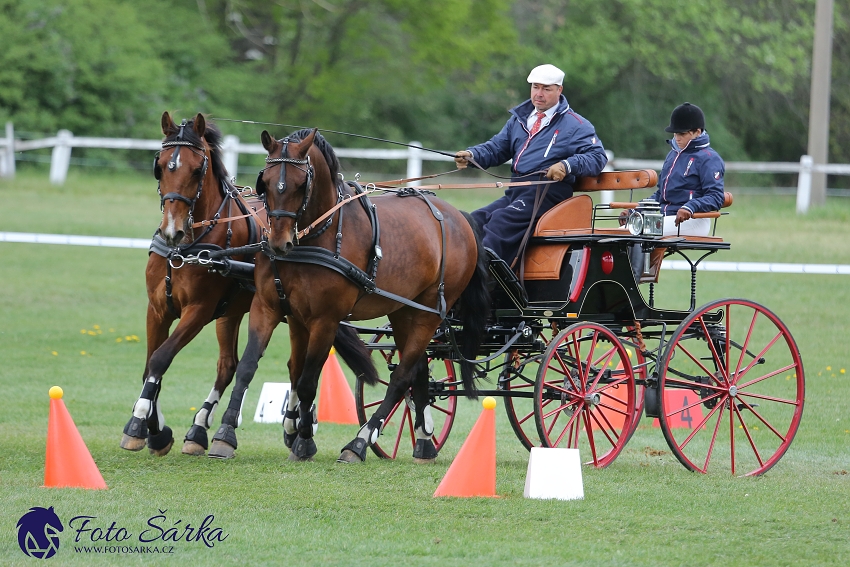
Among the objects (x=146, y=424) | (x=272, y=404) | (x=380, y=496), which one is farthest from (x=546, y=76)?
(x=272, y=404)

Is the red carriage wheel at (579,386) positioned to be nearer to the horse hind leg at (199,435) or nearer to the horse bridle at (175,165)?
the horse hind leg at (199,435)

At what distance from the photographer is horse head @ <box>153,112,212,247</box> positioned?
21.6 feet

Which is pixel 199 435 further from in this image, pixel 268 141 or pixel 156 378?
pixel 268 141

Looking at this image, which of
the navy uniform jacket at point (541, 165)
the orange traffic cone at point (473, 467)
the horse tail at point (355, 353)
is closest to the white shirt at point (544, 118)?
the navy uniform jacket at point (541, 165)

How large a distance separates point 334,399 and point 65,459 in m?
3.86

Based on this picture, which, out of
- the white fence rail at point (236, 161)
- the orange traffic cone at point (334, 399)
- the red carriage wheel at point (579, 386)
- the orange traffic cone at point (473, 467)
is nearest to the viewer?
the orange traffic cone at point (473, 467)

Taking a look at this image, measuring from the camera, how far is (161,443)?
23.6 feet

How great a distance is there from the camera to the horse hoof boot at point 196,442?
7141 mm

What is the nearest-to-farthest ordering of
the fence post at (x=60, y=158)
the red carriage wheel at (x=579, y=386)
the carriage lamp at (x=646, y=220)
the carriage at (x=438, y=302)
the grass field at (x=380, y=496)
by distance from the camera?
the grass field at (x=380, y=496)
the carriage at (x=438, y=302)
the red carriage wheel at (x=579, y=386)
the carriage lamp at (x=646, y=220)
the fence post at (x=60, y=158)

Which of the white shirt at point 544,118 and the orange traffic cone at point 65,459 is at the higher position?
the white shirt at point 544,118

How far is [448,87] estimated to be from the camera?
33.4 m

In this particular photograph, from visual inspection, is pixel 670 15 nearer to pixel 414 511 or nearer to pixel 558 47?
pixel 558 47

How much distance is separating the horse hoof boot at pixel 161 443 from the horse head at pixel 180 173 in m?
1.21

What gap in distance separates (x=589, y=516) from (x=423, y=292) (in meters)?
2.11
